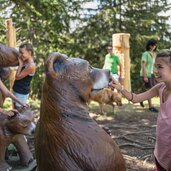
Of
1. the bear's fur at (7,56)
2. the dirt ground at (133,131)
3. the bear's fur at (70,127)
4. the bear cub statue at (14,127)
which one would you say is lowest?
the dirt ground at (133,131)

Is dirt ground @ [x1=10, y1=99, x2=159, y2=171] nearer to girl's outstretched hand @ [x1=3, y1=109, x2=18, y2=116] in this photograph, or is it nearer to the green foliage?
girl's outstretched hand @ [x1=3, y1=109, x2=18, y2=116]

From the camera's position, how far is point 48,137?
76.6 inches

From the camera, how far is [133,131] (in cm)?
690

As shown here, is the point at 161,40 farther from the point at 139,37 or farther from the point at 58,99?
the point at 58,99

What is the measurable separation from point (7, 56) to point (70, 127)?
2016mm

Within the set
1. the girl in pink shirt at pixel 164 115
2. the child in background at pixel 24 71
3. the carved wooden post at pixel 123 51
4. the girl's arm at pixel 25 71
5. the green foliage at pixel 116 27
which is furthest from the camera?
the green foliage at pixel 116 27

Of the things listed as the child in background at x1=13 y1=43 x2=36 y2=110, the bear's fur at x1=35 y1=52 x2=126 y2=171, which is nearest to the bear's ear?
the bear's fur at x1=35 y1=52 x2=126 y2=171

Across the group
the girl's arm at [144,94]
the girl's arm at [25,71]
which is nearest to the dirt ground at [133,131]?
the girl's arm at [25,71]

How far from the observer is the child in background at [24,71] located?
460 centimetres

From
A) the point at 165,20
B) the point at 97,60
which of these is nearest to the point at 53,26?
the point at 97,60

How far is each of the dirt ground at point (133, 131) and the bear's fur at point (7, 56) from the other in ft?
7.29

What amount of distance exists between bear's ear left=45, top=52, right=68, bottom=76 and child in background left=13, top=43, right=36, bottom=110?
2538 mm

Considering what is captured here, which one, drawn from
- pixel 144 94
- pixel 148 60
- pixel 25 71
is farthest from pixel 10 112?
pixel 148 60

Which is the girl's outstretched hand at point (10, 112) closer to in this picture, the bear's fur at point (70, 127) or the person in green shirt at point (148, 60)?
the bear's fur at point (70, 127)
